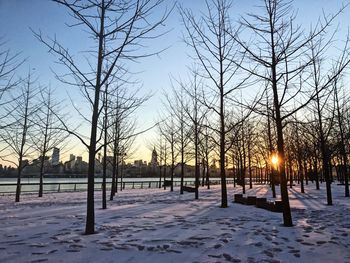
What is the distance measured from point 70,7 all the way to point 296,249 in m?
6.95

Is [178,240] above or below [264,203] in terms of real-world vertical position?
below

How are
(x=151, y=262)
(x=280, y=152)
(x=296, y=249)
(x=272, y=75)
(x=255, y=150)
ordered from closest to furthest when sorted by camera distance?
(x=151, y=262)
(x=296, y=249)
(x=280, y=152)
(x=272, y=75)
(x=255, y=150)

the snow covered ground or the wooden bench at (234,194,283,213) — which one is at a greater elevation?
the wooden bench at (234,194,283,213)

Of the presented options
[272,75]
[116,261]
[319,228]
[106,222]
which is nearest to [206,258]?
[116,261]

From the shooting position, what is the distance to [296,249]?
5586mm

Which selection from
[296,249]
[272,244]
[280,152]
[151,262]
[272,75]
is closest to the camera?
[151,262]

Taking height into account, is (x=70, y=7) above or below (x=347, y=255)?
above

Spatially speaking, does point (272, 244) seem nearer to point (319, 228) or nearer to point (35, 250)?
point (319, 228)

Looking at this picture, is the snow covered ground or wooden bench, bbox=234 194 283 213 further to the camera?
wooden bench, bbox=234 194 283 213

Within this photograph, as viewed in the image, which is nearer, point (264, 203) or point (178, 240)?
point (178, 240)

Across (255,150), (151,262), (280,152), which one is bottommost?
(151,262)

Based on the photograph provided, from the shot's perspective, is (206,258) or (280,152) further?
(280,152)

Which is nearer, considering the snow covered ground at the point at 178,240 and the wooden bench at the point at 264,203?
the snow covered ground at the point at 178,240

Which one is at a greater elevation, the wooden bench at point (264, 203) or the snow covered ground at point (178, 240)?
the wooden bench at point (264, 203)
